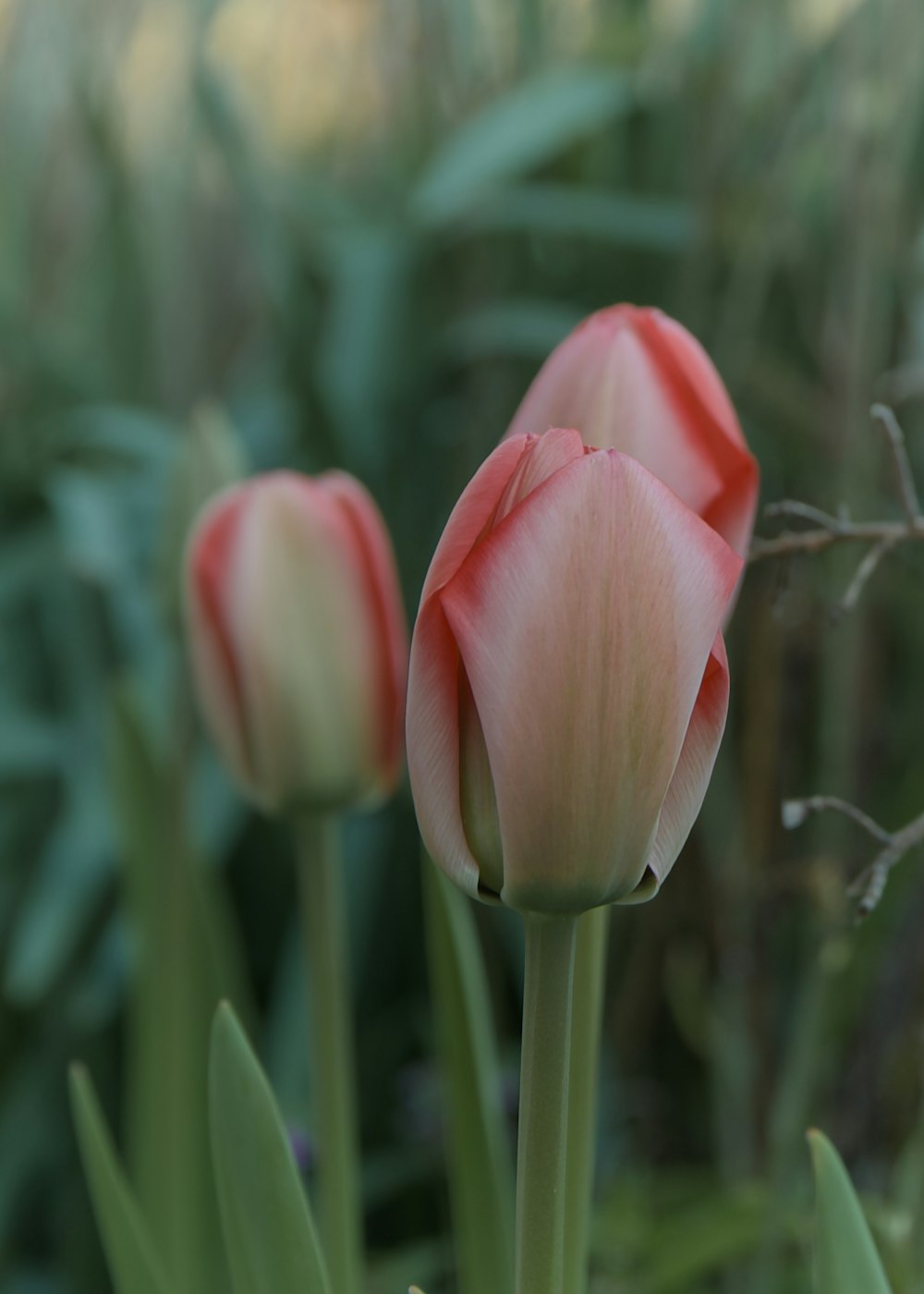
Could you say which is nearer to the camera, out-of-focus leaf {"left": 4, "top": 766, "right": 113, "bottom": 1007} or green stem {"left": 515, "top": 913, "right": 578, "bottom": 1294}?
green stem {"left": 515, "top": 913, "right": 578, "bottom": 1294}

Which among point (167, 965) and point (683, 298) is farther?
point (683, 298)

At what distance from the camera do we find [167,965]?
21.1 inches

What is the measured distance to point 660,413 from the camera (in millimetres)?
288

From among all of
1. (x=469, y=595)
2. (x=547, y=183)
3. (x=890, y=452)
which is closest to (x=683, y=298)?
(x=547, y=183)

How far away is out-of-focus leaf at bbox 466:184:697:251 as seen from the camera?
2.91ft

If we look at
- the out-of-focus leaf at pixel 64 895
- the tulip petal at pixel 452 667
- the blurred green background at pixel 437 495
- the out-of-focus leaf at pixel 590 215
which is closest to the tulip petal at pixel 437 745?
the tulip petal at pixel 452 667

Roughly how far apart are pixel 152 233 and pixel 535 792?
3.23ft

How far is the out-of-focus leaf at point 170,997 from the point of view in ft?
1.76

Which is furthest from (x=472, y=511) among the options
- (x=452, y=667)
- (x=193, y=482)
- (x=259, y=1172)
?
(x=193, y=482)

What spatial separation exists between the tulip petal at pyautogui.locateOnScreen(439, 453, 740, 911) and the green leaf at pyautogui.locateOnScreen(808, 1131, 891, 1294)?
0.07 m

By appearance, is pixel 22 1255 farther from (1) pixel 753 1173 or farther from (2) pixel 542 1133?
(2) pixel 542 1133

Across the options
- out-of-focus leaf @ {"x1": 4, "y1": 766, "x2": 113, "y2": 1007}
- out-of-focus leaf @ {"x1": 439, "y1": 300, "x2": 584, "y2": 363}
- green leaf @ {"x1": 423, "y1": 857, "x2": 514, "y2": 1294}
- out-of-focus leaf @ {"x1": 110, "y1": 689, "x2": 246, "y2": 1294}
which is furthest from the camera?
out-of-focus leaf @ {"x1": 439, "y1": 300, "x2": 584, "y2": 363}

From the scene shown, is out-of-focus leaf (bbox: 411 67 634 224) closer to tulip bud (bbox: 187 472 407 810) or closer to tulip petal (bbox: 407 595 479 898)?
tulip bud (bbox: 187 472 407 810)

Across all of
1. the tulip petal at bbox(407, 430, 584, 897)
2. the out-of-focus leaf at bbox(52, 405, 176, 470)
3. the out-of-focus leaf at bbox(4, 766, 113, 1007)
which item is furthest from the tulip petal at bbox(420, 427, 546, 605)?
the out-of-focus leaf at bbox(52, 405, 176, 470)
